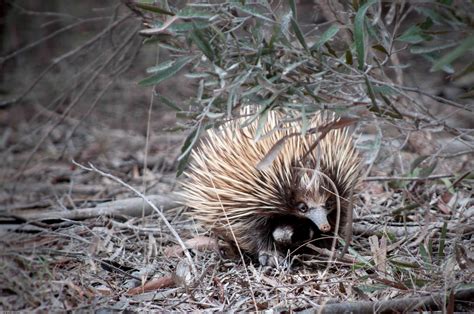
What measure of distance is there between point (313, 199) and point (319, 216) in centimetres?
10

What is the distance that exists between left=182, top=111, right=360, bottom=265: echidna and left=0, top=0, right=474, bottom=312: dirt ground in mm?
159

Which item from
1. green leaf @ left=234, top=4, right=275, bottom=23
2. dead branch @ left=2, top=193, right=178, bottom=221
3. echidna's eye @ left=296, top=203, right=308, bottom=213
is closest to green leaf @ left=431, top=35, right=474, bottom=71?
green leaf @ left=234, top=4, right=275, bottom=23

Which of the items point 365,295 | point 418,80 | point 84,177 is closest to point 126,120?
point 84,177

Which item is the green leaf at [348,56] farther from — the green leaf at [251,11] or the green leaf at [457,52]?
the green leaf at [457,52]

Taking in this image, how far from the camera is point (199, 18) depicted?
3.01 metres

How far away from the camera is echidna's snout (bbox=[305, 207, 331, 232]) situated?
3.96 metres

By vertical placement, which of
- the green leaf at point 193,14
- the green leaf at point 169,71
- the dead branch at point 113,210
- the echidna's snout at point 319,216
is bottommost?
the dead branch at point 113,210

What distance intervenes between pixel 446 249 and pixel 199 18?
6.27 feet

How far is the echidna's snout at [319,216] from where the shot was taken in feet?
13.0

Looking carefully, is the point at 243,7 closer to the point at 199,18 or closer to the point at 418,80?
the point at 199,18

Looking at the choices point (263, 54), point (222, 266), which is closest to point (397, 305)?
point (263, 54)

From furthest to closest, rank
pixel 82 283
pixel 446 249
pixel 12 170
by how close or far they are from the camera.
→ pixel 12 170
pixel 446 249
pixel 82 283

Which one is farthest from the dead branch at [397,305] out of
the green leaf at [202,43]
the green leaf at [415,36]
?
the green leaf at [202,43]

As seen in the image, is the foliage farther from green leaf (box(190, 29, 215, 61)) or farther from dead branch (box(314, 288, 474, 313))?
dead branch (box(314, 288, 474, 313))
